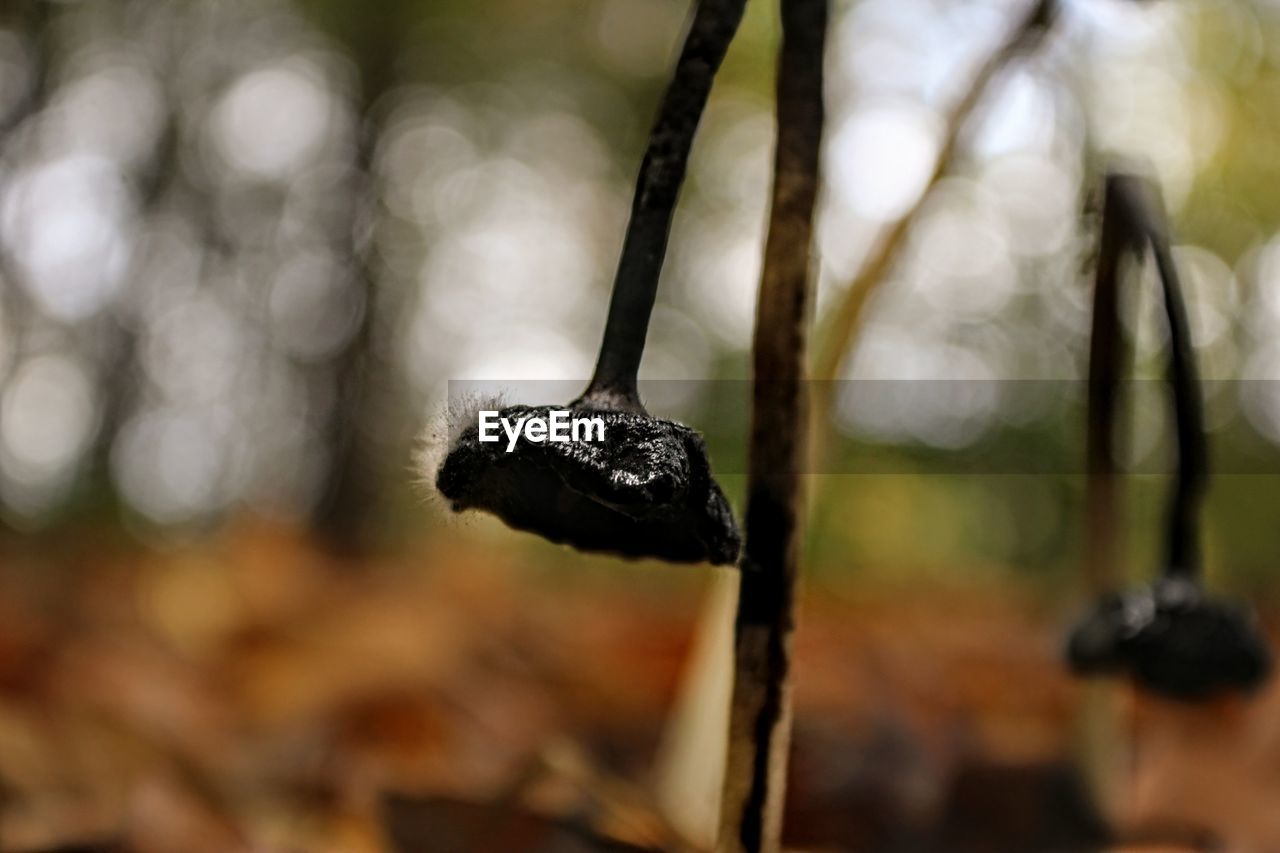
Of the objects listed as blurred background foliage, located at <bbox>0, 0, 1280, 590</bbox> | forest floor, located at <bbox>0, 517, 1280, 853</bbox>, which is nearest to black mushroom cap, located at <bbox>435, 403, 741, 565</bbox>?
forest floor, located at <bbox>0, 517, 1280, 853</bbox>

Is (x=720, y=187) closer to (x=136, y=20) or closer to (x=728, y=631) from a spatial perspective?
(x=136, y=20)

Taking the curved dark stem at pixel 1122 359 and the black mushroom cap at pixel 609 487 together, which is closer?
the black mushroom cap at pixel 609 487

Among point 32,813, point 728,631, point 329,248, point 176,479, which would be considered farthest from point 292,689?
point 176,479

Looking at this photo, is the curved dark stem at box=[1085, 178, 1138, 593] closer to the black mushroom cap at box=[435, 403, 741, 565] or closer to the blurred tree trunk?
the black mushroom cap at box=[435, 403, 741, 565]

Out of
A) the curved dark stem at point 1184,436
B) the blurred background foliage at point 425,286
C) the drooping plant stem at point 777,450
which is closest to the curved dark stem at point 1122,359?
the curved dark stem at point 1184,436

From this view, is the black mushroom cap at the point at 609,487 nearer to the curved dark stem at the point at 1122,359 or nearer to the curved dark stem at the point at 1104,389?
the curved dark stem at the point at 1122,359

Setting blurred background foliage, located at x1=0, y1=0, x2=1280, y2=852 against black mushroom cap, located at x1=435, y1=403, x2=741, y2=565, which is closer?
black mushroom cap, located at x1=435, y1=403, x2=741, y2=565

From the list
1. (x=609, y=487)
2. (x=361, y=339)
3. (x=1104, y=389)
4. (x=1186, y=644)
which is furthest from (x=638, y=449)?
(x=361, y=339)
